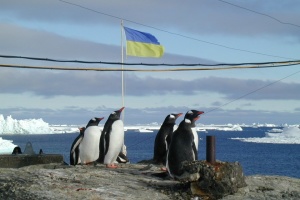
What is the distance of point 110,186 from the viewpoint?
10.1m

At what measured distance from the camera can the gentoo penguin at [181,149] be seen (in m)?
11.3

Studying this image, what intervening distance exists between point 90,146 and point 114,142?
3.40 feet

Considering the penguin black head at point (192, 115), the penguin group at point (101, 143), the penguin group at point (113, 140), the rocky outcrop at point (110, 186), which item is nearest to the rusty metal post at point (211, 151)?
the rocky outcrop at point (110, 186)

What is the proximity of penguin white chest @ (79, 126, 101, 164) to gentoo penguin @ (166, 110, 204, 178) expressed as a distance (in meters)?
4.02

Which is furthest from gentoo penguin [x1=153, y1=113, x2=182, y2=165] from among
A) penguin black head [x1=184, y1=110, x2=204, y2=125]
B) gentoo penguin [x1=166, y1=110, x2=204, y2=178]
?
gentoo penguin [x1=166, y1=110, x2=204, y2=178]

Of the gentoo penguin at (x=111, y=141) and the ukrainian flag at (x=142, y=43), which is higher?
the ukrainian flag at (x=142, y=43)

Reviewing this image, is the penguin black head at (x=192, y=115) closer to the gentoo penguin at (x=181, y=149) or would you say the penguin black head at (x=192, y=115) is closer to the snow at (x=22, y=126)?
the gentoo penguin at (x=181, y=149)

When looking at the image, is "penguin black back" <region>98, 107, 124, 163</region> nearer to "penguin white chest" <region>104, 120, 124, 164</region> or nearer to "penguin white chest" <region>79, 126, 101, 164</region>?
"penguin white chest" <region>104, 120, 124, 164</region>

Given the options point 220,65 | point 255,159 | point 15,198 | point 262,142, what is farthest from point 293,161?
point 15,198

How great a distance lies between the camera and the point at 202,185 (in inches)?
396

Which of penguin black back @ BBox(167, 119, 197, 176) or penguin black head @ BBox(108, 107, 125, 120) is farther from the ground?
penguin black head @ BBox(108, 107, 125, 120)

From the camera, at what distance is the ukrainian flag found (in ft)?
66.2

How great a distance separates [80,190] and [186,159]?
2707mm

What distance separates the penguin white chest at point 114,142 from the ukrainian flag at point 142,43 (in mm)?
5687
